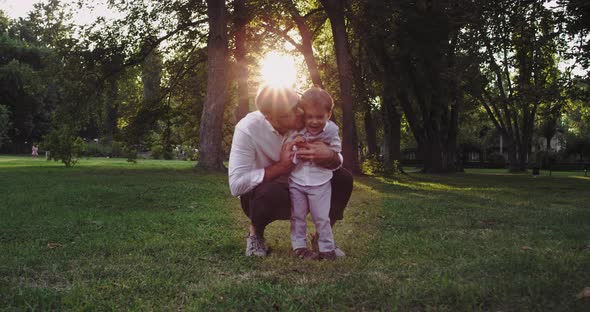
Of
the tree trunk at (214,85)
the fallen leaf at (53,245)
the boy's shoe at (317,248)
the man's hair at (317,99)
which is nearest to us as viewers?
the man's hair at (317,99)

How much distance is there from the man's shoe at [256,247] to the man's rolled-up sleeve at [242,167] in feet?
1.77

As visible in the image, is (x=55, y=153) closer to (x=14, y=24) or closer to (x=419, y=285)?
(x=419, y=285)

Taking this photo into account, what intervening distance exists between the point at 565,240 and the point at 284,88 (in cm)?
394

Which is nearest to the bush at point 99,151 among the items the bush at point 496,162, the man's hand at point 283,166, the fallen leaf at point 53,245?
the bush at point 496,162

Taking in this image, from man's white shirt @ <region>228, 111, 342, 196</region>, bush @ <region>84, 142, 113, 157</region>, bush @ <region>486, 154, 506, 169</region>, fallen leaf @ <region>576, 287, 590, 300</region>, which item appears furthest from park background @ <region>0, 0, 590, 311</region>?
bush @ <region>486, 154, 506, 169</region>

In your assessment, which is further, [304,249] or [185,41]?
[185,41]

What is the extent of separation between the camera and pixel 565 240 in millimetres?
6453

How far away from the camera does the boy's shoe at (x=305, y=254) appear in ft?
16.6

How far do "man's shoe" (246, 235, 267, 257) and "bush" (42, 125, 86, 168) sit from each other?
22016 mm

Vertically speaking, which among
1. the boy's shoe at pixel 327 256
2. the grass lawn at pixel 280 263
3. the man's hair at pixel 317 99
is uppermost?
the man's hair at pixel 317 99

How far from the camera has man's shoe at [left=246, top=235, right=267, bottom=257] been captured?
17.3ft

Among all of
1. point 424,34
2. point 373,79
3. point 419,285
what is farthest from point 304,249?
point 373,79

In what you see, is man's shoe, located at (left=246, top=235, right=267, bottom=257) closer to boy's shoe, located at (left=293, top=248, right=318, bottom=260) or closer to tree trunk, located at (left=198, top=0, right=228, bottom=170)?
boy's shoe, located at (left=293, top=248, right=318, bottom=260)

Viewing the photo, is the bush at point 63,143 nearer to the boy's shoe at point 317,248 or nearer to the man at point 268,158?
the man at point 268,158
